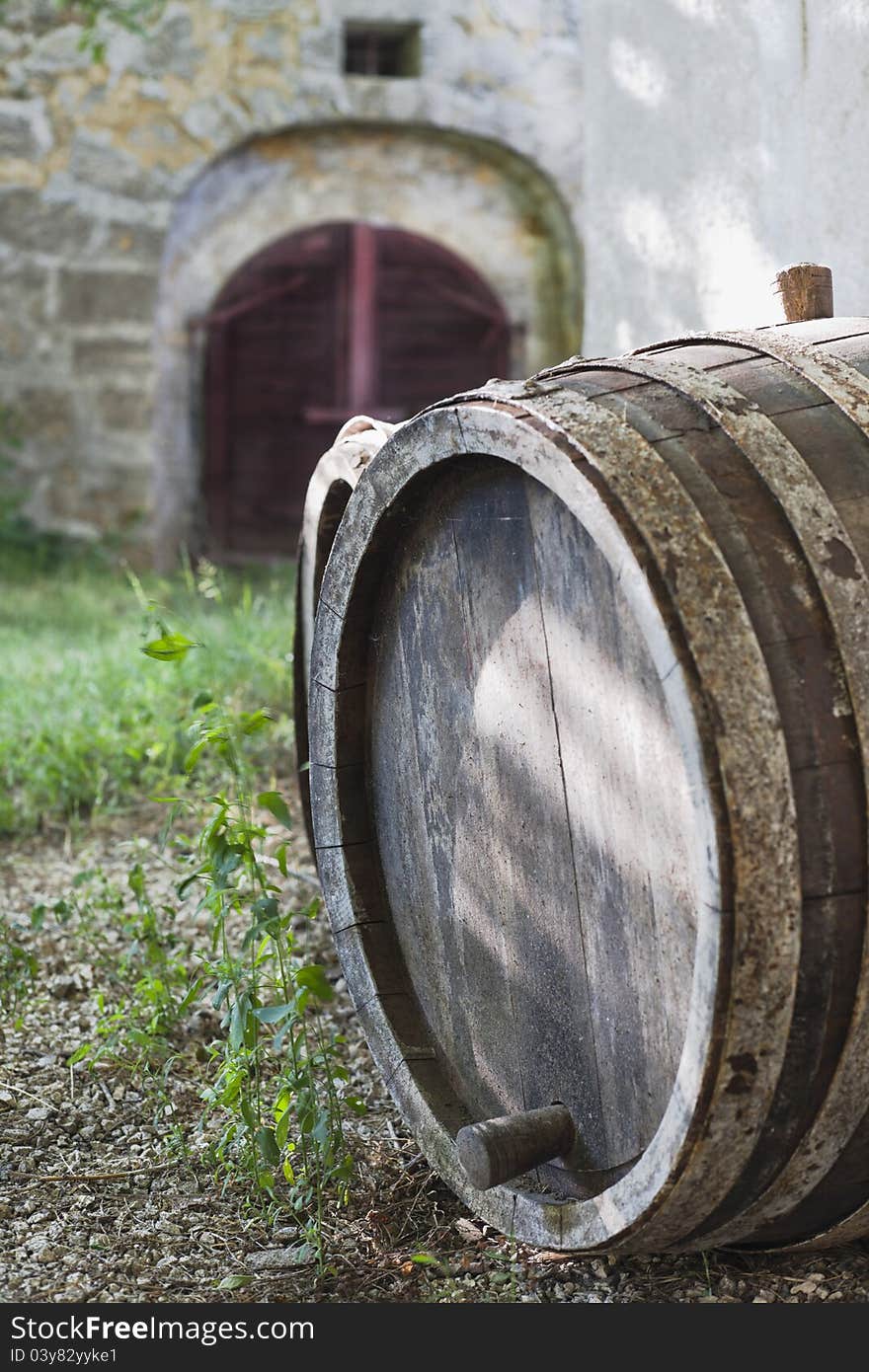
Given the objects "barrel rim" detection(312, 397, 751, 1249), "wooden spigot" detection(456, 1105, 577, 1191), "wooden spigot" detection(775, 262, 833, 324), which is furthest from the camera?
"wooden spigot" detection(775, 262, 833, 324)

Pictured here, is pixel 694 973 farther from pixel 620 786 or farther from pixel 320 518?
pixel 320 518

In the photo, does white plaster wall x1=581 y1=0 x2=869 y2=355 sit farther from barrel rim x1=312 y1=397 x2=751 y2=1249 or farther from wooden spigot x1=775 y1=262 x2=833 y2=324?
barrel rim x1=312 y1=397 x2=751 y2=1249

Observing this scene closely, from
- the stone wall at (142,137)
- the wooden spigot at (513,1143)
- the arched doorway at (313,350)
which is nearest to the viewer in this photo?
the wooden spigot at (513,1143)

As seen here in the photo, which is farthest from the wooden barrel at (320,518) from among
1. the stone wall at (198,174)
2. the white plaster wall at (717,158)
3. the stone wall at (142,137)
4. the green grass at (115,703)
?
the stone wall at (142,137)

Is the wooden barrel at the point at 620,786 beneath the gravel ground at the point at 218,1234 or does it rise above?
above

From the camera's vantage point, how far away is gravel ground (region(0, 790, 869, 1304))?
1735 mm

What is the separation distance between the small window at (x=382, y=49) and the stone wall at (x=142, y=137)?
11cm

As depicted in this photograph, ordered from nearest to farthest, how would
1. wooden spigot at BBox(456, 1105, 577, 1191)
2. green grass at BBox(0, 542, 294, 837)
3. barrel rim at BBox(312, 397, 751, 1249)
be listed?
1. barrel rim at BBox(312, 397, 751, 1249)
2. wooden spigot at BBox(456, 1105, 577, 1191)
3. green grass at BBox(0, 542, 294, 837)

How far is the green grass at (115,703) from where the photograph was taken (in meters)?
3.85

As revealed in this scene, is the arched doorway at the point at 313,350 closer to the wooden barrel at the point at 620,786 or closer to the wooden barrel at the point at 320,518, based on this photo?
the wooden barrel at the point at 320,518

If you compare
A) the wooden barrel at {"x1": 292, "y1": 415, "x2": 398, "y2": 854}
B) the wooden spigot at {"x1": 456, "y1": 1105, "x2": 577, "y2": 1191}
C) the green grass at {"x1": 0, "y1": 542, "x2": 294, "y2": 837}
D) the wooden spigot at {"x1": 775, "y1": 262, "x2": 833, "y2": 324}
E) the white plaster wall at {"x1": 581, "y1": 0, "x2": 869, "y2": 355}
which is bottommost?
the wooden spigot at {"x1": 456, "y1": 1105, "x2": 577, "y2": 1191}

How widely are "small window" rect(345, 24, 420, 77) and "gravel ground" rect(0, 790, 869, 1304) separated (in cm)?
700

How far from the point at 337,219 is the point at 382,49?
3.50 feet

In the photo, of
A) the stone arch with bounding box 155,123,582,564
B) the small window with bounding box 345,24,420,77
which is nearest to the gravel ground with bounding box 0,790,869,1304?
the stone arch with bounding box 155,123,582,564
